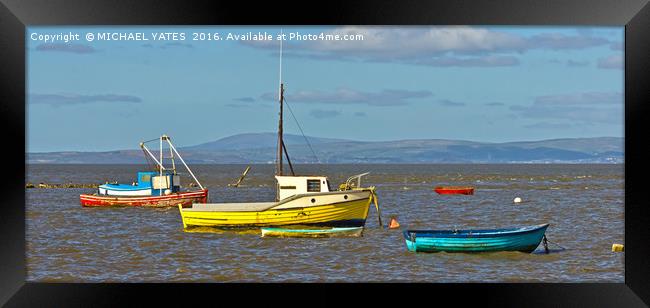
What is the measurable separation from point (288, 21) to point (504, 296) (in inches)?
191

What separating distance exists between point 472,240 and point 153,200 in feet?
89.5

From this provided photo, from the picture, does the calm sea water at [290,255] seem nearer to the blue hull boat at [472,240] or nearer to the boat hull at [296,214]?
the blue hull boat at [472,240]

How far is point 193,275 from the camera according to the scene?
79.4ft

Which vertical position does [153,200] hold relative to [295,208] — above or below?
below

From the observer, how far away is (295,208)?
99.8 feet

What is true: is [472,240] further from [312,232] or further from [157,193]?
[157,193]

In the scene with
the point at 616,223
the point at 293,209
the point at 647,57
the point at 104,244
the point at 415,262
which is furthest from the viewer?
the point at 616,223

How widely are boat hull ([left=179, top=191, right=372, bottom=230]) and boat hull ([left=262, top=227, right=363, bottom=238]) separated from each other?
39 centimetres

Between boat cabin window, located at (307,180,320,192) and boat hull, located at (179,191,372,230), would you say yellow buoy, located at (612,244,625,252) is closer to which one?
boat hull, located at (179,191,372,230)

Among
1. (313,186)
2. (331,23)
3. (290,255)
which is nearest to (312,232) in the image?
(313,186)

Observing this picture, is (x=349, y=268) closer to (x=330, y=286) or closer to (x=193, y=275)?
(x=193, y=275)

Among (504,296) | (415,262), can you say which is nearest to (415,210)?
(415,262)

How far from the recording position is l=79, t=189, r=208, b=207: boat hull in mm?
45750

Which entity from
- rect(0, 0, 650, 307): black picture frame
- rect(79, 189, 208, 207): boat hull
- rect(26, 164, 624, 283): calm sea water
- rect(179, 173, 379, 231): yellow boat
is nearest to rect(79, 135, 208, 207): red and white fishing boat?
rect(79, 189, 208, 207): boat hull
